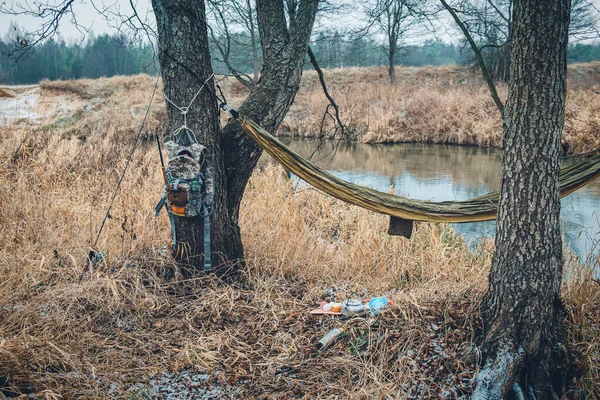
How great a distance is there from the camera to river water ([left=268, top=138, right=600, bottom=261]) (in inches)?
202

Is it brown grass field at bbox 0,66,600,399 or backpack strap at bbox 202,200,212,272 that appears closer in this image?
brown grass field at bbox 0,66,600,399

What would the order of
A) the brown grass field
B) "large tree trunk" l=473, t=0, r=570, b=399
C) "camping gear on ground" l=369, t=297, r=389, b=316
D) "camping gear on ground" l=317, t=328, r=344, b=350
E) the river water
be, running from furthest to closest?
the river water
"camping gear on ground" l=369, t=297, r=389, b=316
"camping gear on ground" l=317, t=328, r=344, b=350
the brown grass field
"large tree trunk" l=473, t=0, r=570, b=399

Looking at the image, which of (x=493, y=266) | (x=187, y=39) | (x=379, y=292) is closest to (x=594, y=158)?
(x=493, y=266)

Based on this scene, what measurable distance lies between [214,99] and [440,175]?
609cm

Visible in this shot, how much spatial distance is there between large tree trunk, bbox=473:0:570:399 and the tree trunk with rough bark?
4.24 ft

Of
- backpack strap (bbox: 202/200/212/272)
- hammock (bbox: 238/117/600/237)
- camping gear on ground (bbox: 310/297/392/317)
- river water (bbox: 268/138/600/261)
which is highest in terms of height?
hammock (bbox: 238/117/600/237)

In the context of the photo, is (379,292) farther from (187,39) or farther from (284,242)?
(187,39)

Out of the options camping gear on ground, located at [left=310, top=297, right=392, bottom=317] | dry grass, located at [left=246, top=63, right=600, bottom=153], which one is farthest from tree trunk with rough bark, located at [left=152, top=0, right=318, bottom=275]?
dry grass, located at [left=246, top=63, right=600, bottom=153]

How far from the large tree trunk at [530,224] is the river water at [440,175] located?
109 inches

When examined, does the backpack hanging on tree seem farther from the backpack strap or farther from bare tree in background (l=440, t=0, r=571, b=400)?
bare tree in background (l=440, t=0, r=571, b=400)

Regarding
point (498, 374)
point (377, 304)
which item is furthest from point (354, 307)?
point (498, 374)

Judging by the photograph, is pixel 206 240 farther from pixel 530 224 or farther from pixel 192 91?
pixel 530 224

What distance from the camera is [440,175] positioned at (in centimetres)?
787

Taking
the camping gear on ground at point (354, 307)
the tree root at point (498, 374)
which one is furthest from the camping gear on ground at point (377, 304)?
the tree root at point (498, 374)
